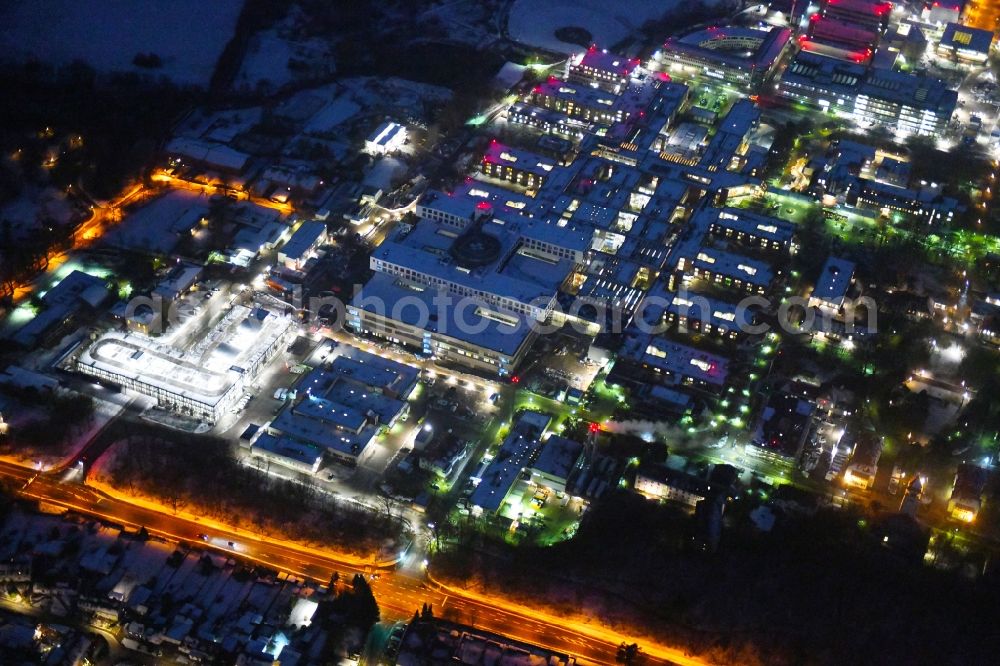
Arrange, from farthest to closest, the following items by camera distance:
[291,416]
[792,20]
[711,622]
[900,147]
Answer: [792,20] < [900,147] < [291,416] < [711,622]

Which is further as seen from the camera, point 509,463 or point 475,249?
point 475,249

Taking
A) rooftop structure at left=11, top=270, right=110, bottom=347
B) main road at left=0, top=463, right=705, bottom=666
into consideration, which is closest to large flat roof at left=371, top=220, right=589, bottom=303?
rooftop structure at left=11, top=270, right=110, bottom=347

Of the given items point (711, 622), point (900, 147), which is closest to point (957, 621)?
point (711, 622)

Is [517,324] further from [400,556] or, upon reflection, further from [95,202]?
[95,202]

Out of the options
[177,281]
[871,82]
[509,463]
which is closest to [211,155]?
[177,281]

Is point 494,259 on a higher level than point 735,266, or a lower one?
lower

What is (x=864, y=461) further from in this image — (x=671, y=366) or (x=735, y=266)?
(x=735, y=266)
